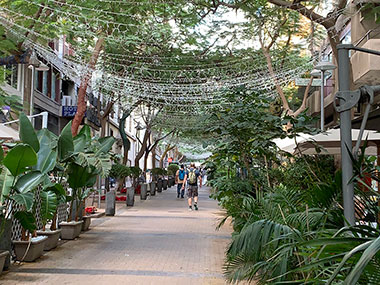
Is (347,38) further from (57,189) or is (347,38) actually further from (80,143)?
(57,189)

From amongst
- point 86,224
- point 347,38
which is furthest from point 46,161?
point 347,38

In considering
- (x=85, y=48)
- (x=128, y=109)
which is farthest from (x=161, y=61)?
(x=128, y=109)

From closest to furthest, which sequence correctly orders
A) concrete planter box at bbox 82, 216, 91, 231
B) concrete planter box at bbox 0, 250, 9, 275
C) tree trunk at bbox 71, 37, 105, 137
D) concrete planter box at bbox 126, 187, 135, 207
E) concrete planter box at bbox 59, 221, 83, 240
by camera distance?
concrete planter box at bbox 0, 250, 9, 275 < concrete planter box at bbox 59, 221, 83, 240 < concrete planter box at bbox 82, 216, 91, 231 < tree trunk at bbox 71, 37, 105, 137 < concrete planter box at bbox 126, 187, 135, 207

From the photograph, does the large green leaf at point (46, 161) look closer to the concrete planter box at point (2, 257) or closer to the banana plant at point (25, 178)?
the banana plant at point (25, 178)

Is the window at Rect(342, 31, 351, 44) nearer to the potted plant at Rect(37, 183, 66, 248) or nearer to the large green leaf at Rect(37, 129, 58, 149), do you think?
the large green leaf at Rect(37, 129, 58, 149)

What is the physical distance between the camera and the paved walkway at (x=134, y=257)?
7.89 metres

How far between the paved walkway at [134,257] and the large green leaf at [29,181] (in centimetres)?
134

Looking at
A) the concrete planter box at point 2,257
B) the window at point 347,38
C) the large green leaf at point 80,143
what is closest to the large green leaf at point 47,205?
the concrete planter box at point 2,257

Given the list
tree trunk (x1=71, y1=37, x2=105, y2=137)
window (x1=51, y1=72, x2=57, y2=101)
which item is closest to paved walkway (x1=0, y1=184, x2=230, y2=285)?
tree trunk (x1=71, y1=37, x2=105, y2=137)

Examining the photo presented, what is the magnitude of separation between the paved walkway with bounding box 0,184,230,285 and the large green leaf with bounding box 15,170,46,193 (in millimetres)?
1341

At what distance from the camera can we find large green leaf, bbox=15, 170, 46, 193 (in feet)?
26.9

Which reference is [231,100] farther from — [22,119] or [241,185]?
[22,119]

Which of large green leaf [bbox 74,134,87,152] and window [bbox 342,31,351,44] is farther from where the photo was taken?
window [bbox 342,31,351,44]

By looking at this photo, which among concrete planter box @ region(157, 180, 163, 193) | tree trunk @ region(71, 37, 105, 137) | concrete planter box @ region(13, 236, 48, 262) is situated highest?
tree trunk @ region(71, 37, 105, 137)
